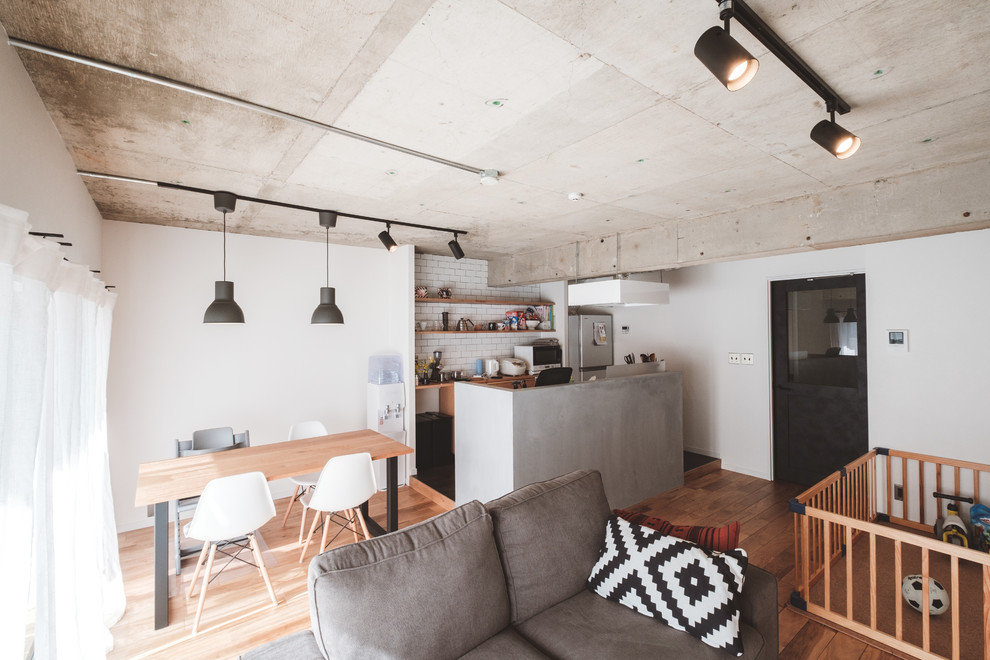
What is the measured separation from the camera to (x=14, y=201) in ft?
4.87

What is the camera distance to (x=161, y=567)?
261cm

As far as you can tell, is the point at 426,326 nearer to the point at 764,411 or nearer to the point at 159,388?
the point at 159,388

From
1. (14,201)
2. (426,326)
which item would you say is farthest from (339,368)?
(14,201)

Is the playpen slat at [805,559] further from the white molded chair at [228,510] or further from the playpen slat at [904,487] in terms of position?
the white molded chair at [228,510]

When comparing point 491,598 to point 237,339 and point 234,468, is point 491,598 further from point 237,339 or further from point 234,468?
point 237,339

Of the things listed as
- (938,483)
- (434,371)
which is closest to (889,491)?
(938,483)

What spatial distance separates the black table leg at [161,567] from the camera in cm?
258

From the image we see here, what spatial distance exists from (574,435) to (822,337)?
2780 mm

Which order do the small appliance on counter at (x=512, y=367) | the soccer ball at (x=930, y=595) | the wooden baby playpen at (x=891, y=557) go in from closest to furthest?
the wooden baby playpen at (x=891, y=557), the soccer ball at (x=930, y=595), the small appliance on counter at (x=512, y=367)

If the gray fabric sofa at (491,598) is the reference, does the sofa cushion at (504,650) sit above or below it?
A: below

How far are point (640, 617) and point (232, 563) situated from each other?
2937 millimetres

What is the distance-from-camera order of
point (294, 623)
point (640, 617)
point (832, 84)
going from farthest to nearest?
point (294, 623), point (640, 617), point (832, 84)

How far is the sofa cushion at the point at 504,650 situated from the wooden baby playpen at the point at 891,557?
Result: 1.71m

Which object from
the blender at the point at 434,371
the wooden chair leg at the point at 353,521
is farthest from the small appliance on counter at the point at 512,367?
the wooden chair leg at the point at 353,521
